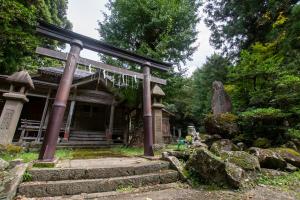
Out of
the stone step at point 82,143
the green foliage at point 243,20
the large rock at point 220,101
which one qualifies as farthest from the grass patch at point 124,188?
the green foliage at point 243,20

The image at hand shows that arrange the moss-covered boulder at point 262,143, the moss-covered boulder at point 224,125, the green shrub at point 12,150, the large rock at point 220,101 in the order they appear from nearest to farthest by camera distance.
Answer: the green shrub at point 12,150 → the moss-covered boulder at point 262,143 → the moss-covered boulder at point 224,125 → the large rock at point 220,101

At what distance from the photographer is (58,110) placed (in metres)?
4.04

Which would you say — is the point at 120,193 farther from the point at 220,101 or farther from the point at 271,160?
the point at 220,101

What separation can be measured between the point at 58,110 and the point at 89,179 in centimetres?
182

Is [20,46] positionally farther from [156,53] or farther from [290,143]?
Answer: [290,143]

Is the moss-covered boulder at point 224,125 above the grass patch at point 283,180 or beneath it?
above

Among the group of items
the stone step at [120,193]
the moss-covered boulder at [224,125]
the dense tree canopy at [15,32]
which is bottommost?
the stone step at [120,193]

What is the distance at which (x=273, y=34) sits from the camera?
9211mm

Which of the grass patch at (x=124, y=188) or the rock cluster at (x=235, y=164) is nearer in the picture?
the grass patch at (x=124, y=188)

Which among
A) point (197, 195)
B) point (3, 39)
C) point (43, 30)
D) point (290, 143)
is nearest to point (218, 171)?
point (197, 195)

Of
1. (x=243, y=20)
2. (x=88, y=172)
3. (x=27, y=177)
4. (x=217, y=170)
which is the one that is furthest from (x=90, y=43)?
(x=243, y=20)

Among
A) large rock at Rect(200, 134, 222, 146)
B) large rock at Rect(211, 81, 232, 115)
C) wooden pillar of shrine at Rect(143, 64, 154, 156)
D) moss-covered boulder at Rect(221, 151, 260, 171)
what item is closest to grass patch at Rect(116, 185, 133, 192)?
wooden pillar of shrine at Rect(143, 64, 154, 156)

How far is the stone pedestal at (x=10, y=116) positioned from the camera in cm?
640

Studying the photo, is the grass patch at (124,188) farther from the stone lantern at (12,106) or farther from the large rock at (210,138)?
the stone lantern at (12,106)
